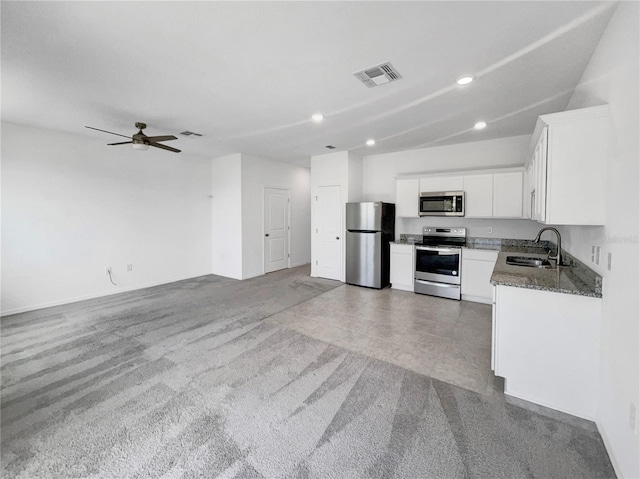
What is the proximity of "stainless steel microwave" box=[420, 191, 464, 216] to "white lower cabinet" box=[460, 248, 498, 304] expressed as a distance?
0.67 meters

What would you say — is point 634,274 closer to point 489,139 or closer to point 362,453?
point 362,453

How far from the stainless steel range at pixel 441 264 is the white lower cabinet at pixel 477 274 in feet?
0.29

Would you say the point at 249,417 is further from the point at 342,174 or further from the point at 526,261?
the point at 342,174

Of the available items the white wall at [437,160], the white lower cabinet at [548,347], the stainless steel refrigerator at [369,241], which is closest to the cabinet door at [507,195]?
the white wall at [437,160]

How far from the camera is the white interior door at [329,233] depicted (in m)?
5.82

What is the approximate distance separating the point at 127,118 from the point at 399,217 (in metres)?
4.61

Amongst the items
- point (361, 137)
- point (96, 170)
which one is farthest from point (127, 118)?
point (361, 137)

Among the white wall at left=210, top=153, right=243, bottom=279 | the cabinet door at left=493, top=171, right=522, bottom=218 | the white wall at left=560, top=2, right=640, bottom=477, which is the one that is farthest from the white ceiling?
the white wall at left=210, top=153, right=243, bottom=279

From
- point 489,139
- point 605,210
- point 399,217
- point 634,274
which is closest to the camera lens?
point 634,274

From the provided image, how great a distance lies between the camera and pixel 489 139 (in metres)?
4.70

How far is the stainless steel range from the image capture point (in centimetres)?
447

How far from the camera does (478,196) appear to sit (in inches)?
175

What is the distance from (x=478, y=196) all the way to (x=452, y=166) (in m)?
0.89

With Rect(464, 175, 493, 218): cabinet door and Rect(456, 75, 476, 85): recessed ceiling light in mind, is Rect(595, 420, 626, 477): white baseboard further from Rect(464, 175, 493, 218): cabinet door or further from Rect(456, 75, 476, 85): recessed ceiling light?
Rect(464, 175, 493, 218): cabinet door
